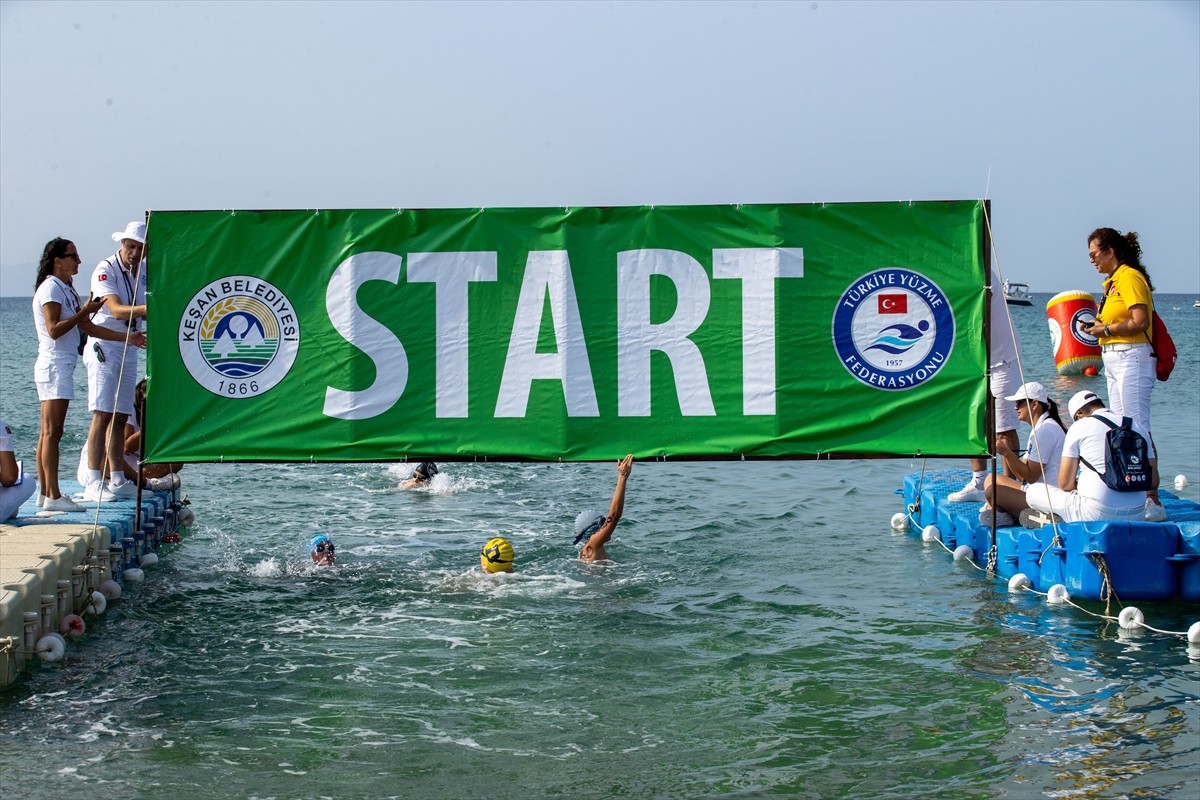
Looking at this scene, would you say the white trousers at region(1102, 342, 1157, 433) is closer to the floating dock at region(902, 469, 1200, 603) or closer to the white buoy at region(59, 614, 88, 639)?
the floating dock at region(902, 469, 1200, 603)

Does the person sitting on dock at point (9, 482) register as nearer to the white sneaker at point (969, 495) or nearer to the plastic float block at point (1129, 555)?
the plastic float block at point (1129, 555)

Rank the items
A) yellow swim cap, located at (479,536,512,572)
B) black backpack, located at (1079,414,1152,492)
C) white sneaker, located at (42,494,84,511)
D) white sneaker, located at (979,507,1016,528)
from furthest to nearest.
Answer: yellow swim cap, located at (479,536,512,572)
white sneaker, located at (979,507,1016,528)
white sneaker, located at (42,494,84,511)
black backpack, located at (1079,414,1152,492)

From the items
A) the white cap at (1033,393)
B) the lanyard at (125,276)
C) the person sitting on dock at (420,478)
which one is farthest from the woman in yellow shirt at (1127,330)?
the person sitting on dock at (420,478)

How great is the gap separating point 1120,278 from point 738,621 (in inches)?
192

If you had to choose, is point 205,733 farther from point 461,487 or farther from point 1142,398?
point 461,487

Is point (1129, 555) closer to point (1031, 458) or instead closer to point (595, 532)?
point (1031, 458)

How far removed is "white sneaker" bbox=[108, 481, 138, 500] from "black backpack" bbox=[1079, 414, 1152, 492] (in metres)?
10.0

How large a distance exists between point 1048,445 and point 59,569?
934 cm

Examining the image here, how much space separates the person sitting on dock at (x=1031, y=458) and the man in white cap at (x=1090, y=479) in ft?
1.08

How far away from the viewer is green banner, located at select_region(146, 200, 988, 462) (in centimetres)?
1185

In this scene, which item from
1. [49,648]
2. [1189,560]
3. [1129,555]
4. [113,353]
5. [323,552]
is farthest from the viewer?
[323,552]

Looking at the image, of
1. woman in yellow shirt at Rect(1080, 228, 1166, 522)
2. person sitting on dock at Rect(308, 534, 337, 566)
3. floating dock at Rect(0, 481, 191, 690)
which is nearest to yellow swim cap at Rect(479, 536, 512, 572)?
person sitting on dock at Rect(308, 534, 337, 566)

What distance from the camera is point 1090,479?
452 inches

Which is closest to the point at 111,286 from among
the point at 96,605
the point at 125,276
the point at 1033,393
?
the point at 125,276
